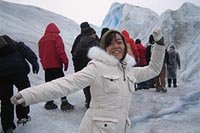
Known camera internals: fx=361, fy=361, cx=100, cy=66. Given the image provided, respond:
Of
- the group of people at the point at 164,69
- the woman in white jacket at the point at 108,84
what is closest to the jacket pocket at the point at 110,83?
the woman in white jacket at the point at 108,84

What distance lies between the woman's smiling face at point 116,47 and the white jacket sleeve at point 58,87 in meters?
0.21

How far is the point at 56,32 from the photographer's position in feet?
18.4

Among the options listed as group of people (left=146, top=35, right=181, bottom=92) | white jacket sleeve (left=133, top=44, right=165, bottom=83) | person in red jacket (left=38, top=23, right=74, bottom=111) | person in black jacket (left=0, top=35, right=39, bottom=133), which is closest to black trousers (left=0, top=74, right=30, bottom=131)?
person in black jacket (left=0, top=35, right=39, bottom=133)

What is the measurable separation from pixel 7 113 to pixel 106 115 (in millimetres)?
2243

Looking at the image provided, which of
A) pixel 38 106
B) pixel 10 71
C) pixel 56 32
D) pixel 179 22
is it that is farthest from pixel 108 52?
pixel 179 22

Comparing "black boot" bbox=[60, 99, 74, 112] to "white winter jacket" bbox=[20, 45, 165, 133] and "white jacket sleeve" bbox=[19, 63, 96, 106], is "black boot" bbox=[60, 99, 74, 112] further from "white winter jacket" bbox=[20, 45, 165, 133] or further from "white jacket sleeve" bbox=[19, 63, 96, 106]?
"white jacket sleeve" bbox=[19, 63, 96, 106]

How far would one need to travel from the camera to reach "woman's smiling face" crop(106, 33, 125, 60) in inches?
102

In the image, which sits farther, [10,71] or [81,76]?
[10,71]

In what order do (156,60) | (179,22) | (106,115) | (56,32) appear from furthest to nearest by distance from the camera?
1. (179,22)
2. (56,32)
3. (156,60)
4. (106,115)

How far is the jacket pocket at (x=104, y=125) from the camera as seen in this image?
248 centimetres

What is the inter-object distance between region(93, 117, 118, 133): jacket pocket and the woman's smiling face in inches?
17.9

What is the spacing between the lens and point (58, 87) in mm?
2254

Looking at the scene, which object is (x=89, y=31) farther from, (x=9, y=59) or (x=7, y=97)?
(x=7, y=97)

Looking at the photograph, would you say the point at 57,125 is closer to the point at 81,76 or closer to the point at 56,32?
the point at 56,32
